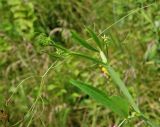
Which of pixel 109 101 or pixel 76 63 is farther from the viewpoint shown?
pixel 76 63

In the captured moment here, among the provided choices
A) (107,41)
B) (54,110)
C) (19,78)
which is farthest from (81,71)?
(107,41)

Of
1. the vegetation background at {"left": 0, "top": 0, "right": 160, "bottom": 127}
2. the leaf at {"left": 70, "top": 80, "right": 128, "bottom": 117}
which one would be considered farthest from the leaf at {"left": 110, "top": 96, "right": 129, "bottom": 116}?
the vegetation background at {"left": 0, "top": 0, "right": 160, "bottom": 127}

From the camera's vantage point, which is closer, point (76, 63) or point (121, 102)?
point (121, 102)

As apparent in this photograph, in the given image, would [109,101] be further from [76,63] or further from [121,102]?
[76,63]

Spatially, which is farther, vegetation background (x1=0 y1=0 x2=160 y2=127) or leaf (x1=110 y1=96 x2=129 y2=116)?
vegetation background (x1=0 y1=0 x2=160 y2=127)

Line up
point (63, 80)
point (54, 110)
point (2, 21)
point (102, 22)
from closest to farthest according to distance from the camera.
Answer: point (54, 110)
point (63, 80)
point (102, 22)
point (2, 21)

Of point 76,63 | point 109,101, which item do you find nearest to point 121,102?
point 109,101

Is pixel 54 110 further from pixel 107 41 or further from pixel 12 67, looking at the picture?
pixel 107 41

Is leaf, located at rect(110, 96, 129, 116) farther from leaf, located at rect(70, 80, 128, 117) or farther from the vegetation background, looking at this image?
the vegetation background
